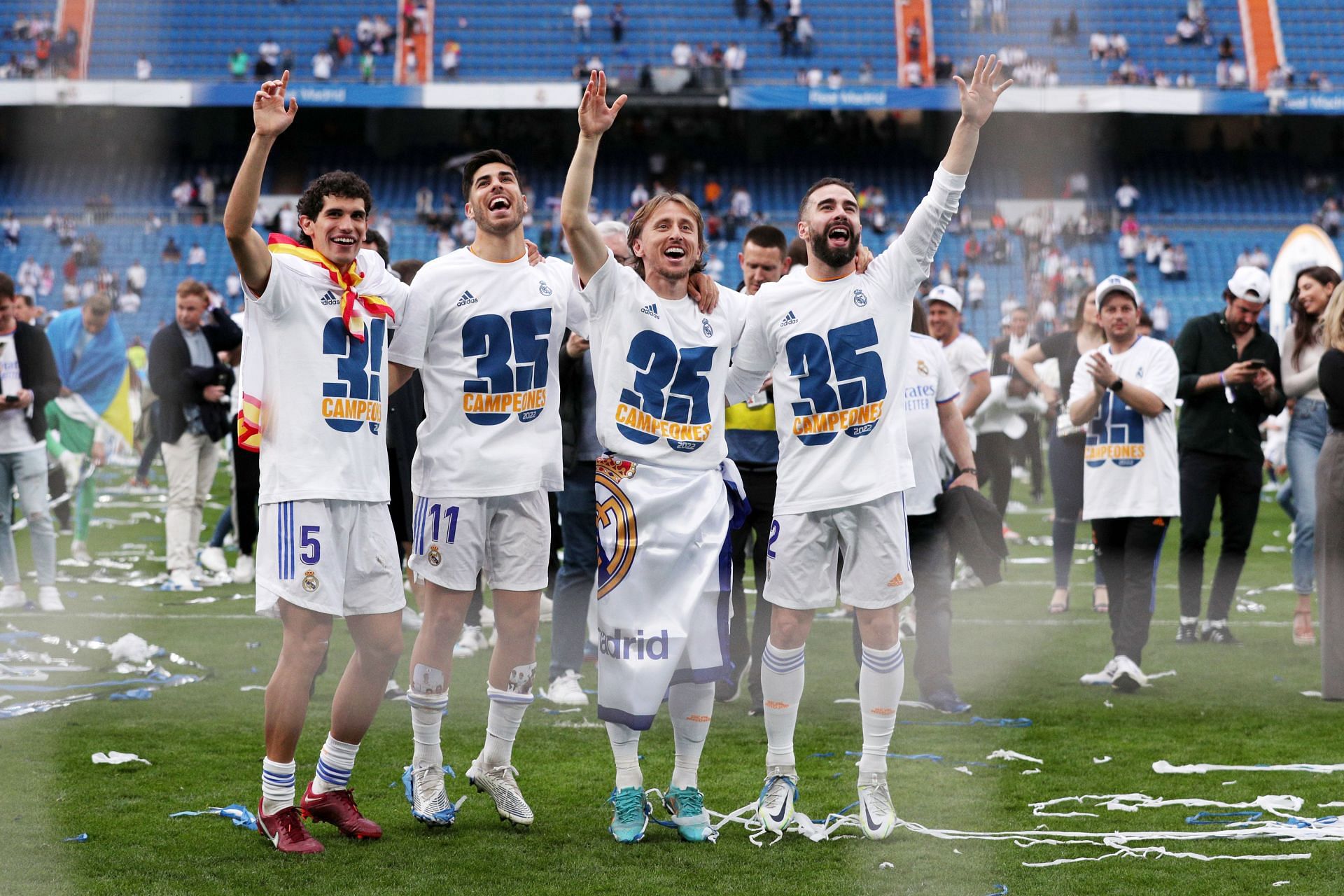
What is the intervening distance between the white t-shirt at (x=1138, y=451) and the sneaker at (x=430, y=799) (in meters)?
3.78

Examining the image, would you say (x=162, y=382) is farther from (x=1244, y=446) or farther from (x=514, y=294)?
(x=1244, y=446)

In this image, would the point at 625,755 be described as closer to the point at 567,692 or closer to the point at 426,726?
the point at 426,726

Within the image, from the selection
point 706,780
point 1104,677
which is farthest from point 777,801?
point 1104,677

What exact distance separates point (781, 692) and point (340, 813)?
1.43 m

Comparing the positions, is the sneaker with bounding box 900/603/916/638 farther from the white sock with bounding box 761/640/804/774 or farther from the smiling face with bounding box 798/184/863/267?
the smiling face with bounding box 798/184/863/267

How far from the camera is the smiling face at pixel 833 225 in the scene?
4859 millimetres

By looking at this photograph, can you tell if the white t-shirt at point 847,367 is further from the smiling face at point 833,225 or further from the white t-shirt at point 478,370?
the white t-shirt at point 478,370

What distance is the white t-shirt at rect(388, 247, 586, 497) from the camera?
15.8 ft

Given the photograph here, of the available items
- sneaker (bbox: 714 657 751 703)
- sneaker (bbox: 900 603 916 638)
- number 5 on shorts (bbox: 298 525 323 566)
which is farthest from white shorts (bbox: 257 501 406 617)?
sneaker (bbox: 900 603 916 638)

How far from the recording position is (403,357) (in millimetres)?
4836

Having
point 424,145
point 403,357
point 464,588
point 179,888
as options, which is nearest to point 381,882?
point 179,888

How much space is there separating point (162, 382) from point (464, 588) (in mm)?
6052

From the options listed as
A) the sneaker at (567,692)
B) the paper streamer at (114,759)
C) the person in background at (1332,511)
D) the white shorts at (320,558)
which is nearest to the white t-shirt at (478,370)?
the white shorts at (320,558)

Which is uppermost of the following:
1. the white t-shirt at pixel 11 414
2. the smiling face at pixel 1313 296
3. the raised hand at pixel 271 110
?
the raised hand at pixel 271 110
